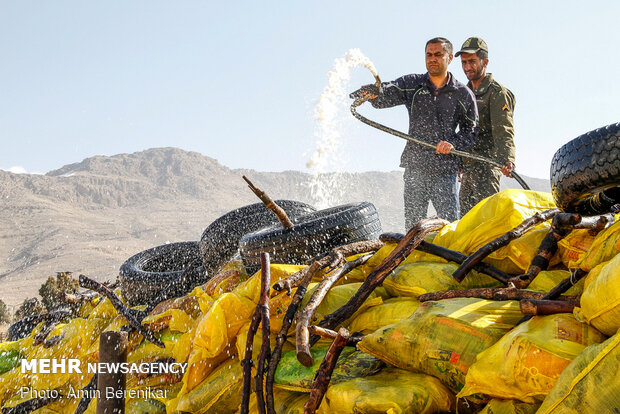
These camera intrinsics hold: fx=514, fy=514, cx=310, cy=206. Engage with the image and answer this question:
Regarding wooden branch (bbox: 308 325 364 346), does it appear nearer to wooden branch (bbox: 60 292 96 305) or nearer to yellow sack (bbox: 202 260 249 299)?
yellow sack (bbox: 202 260 249 299)

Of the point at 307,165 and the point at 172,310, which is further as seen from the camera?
the point at 307,165

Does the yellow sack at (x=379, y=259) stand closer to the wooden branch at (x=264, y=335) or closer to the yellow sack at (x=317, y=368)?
the wooden branch at (x=264, y=335)

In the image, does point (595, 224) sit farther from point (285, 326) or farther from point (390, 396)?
point (285, 326)

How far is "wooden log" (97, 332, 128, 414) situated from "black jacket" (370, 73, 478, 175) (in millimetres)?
3410

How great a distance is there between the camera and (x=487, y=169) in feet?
16.5

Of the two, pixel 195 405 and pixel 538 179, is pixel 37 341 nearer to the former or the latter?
pixel 195 405

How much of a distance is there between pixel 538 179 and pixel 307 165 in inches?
2367

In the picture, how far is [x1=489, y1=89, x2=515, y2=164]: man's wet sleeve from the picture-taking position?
4930mm

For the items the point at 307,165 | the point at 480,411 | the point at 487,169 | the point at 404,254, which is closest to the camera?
the point at 480,411

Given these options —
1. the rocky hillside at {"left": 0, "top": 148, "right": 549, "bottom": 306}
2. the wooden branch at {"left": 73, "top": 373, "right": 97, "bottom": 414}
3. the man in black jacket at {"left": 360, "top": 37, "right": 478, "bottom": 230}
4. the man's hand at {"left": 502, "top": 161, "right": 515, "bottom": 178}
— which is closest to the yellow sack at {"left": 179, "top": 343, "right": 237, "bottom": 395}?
the wooden branch at {"left": 73, "top": 373, "right": 97, "bottom": 414}

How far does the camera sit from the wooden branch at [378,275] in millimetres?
2035

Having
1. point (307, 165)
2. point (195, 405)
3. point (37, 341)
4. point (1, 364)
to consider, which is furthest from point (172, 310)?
point (307, 165)

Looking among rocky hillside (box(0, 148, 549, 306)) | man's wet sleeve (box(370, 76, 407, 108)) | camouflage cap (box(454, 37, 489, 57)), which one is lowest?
rocky hillside (box(0, 148, 549, 306))

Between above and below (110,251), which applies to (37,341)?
above
